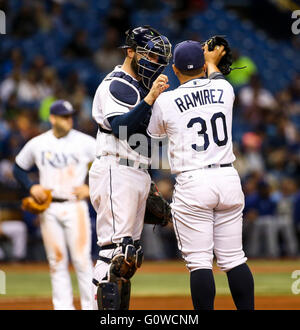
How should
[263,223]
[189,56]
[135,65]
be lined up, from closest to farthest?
[189,56]
[135,65]
[263,223]

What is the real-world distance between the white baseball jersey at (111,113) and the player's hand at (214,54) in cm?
74

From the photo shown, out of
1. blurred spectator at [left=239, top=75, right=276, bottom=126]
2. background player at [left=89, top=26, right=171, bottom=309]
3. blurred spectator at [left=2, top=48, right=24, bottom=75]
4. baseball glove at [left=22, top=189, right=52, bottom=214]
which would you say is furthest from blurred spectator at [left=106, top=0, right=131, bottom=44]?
background player at [left=89, top=26, right=171, bottom=309]

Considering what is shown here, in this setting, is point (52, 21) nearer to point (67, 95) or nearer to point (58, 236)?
point (67, 95)

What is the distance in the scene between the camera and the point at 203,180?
5902 millimetres

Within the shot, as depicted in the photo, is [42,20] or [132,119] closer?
[132,119]

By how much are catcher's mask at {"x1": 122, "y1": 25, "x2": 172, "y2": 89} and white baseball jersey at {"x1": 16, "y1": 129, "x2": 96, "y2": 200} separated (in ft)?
8.77

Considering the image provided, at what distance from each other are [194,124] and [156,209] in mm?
971

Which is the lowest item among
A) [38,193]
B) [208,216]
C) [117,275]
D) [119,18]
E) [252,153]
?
[117,275]

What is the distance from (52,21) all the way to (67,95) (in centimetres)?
273

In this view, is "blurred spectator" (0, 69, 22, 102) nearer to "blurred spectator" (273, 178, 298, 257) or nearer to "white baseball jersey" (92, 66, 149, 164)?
"blurred spectator" (273, 178, 298, 257)

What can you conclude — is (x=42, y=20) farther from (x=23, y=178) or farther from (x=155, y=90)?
(x=155, y=90)

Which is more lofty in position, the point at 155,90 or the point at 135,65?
the point at 135,65

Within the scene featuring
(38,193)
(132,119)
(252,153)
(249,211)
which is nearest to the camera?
(132,119)

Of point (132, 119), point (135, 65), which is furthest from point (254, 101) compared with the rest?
point (132, 119)
